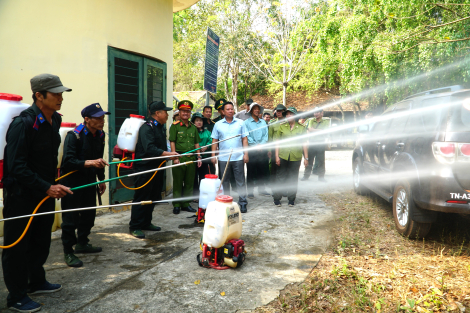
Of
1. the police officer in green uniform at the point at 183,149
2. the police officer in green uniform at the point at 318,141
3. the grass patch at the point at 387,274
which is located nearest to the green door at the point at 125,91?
the police officer in green uniform at the point at 183,149

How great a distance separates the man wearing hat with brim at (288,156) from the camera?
7.09 metres

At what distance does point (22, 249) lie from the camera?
3.24 metres

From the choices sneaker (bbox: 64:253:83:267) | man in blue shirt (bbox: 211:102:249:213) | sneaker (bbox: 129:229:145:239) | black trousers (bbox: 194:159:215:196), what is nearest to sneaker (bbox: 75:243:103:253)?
sneaker (bbox: 64:253:83:267)

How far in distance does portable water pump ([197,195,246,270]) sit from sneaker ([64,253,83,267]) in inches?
55.5

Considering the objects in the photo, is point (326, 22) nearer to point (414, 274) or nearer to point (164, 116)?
point (164, 116)

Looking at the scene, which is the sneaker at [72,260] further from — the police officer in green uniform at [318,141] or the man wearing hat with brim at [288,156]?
the police officer in green uniform at [318,141]

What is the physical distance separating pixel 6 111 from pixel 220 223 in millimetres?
2391

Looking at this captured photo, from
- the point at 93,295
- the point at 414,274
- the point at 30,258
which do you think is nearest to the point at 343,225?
the point at 414,274

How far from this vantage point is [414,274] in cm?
394

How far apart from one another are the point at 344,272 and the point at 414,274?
779 mm

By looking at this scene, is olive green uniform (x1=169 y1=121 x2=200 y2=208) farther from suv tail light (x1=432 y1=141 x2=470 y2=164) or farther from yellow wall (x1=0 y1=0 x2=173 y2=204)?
suv tail light (x1=432 y1=141 x2=470 y2=164)

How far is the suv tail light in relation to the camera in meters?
4.10

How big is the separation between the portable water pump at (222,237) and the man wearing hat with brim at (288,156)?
124 inches

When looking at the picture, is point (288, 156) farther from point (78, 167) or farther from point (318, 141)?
point (78, 167)
